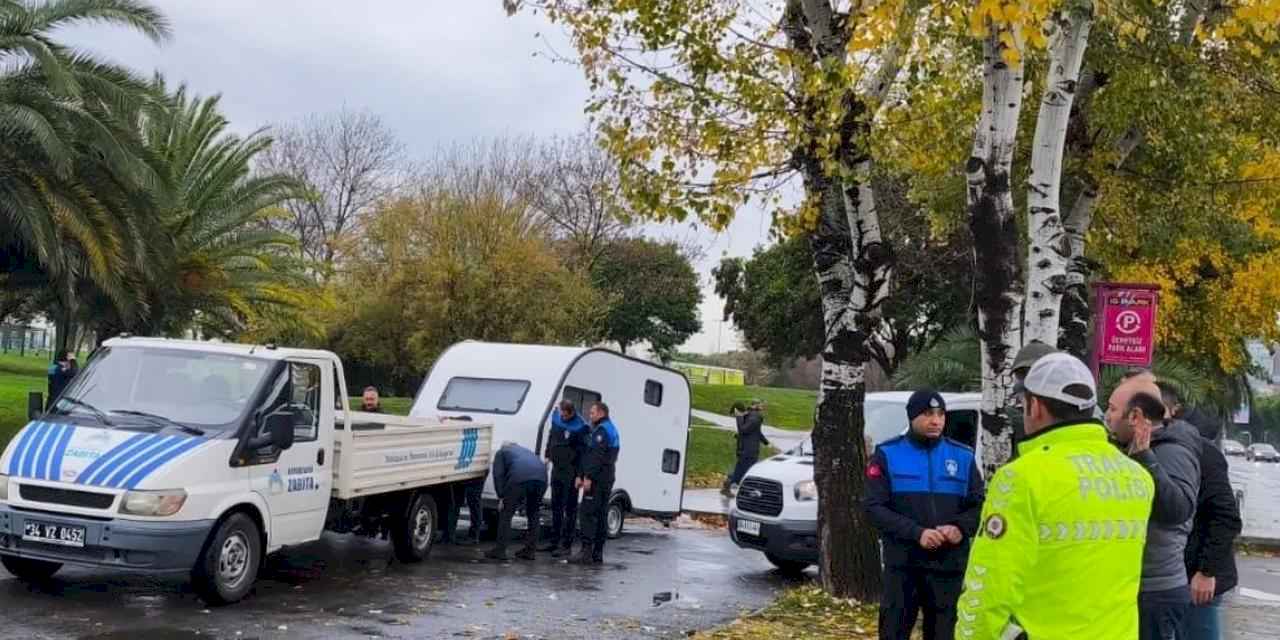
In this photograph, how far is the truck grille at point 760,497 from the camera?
44.5ft

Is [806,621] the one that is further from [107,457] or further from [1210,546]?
[107,457]

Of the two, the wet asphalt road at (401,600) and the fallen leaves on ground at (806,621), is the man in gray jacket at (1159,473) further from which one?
the wet asphalt road at (401,600)

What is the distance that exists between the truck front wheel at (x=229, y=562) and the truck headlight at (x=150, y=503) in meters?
0.51

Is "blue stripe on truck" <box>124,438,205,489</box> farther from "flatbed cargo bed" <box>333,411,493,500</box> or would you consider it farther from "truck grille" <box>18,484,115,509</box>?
"flatbed cargo bed" <box>333,411,493,500</box>

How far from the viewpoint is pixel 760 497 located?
13.8 meters

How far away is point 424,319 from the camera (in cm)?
3525

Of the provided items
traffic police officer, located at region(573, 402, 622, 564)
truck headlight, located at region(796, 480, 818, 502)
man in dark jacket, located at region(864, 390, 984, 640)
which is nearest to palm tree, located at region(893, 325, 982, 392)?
truck headlight, located at region(796, 480, 818, 502)

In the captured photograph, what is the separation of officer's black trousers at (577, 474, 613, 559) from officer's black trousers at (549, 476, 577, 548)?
0.28 m

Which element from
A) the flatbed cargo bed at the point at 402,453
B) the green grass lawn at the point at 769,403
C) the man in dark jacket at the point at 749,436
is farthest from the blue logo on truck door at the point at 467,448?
the green grass lawn at the point at 769,403

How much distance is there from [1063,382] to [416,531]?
979cm

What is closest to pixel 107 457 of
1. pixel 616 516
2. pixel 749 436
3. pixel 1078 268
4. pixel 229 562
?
pixel 229 562

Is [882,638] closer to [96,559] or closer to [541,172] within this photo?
[96,559]

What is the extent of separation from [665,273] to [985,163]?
40.2 metres

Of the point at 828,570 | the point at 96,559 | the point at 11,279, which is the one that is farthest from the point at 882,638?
the point at 11,279
